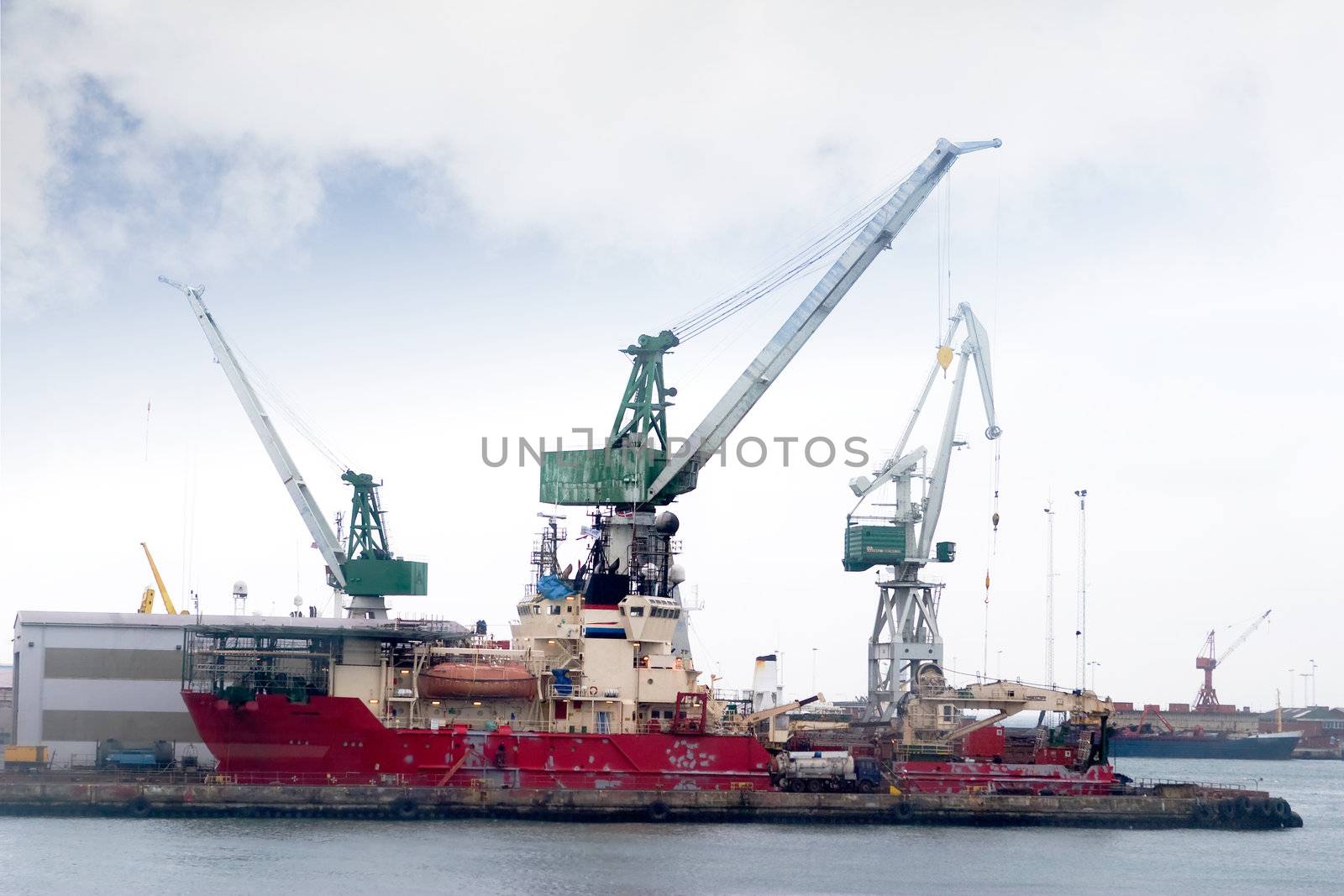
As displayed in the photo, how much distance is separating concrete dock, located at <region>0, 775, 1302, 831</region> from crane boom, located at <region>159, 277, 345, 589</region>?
1532cm

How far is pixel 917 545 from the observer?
306 feet

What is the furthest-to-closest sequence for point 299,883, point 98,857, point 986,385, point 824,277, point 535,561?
point 986,385 → point 824,277 → point 535,561 → point 98,857 → point 299,883

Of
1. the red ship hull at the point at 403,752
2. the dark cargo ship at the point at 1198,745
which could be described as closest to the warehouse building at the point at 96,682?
the red ship hull at the point at 403,752

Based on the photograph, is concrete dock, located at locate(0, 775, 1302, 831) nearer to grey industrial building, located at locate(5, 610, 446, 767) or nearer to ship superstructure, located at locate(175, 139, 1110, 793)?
ship superstructure, located at locate(175, 139, 1110, 793)

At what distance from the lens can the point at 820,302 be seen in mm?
74688

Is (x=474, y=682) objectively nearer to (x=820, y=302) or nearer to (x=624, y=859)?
(x=624, y=859)

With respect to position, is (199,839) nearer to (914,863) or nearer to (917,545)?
(914,863)

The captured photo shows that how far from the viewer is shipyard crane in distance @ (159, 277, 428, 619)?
233 ft

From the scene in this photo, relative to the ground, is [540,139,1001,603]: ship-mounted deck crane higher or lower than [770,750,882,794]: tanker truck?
higher

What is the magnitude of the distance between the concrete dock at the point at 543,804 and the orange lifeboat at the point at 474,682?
3798 millimetres

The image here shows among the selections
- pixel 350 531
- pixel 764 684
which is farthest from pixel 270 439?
pixel 764 684

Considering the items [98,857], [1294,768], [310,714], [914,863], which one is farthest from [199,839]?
[1294,768]

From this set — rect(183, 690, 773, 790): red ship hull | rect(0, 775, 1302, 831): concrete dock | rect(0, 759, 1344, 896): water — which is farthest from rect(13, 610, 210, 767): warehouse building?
rect(0, 759, 1344, 896): water

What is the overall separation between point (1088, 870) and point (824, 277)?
32.4 meters
